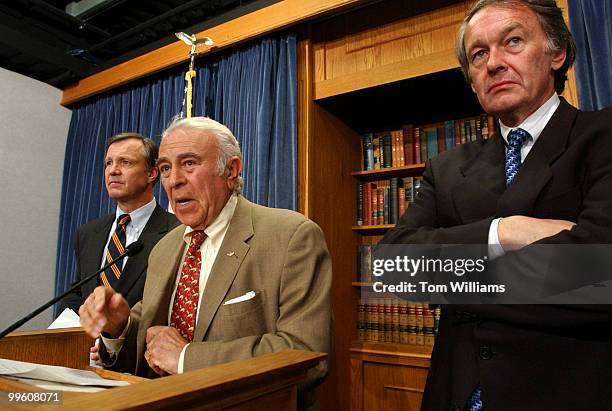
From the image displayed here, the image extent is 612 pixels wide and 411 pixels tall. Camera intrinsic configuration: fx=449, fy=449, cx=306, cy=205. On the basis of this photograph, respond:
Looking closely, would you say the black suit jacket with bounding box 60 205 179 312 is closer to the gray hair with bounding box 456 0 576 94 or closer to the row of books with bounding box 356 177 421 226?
the row of books with bounding box 356 177 421 226

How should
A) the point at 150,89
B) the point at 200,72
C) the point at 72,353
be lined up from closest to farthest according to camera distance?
the point at 72,353
the point at 200,72
the point at 150,89

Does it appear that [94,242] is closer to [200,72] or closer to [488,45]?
[200,72]

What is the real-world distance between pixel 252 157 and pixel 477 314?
228 cm

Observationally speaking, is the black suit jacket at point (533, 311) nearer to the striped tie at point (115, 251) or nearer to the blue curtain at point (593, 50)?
the blue curtain at point (593, 50)

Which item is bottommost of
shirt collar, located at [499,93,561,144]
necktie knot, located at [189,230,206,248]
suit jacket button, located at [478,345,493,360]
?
suit jacket button, located at [478,345,493,360]

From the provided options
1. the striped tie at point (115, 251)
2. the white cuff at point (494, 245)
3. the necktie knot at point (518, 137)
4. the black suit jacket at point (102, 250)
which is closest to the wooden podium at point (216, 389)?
the white cuff at point (494, 245)

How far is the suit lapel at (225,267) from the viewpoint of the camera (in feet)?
4.48

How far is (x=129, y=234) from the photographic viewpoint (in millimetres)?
2525

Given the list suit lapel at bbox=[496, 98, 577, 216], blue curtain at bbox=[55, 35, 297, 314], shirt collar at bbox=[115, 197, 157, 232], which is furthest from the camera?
blue curtain at bbox=[55, 35, 297, 314]

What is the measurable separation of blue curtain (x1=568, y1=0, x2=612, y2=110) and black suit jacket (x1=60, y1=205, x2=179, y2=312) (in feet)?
6.95

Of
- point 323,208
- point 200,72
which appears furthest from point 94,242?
point 200,72

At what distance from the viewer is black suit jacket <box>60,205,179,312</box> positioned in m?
2.20

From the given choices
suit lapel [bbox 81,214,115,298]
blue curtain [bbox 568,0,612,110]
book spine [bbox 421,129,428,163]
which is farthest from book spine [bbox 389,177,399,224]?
suit lapel [bbox 81,214,115,298]

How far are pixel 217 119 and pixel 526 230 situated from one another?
2764mm
